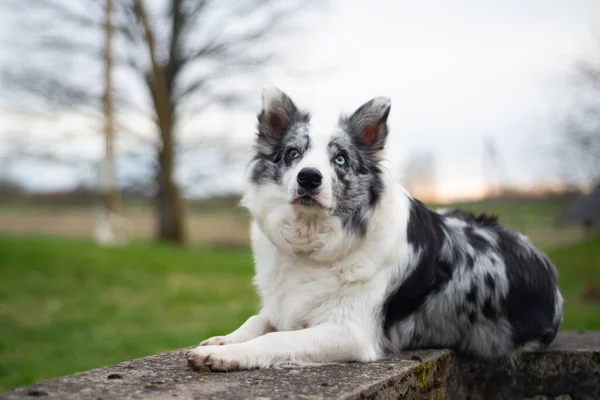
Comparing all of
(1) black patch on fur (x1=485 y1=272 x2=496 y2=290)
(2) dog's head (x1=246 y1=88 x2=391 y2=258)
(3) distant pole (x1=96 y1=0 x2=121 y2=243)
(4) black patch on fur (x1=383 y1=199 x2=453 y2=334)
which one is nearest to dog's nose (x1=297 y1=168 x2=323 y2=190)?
(2) dog's head (x1=246 y1=88 x2=391 y2=258)

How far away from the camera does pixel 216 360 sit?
3.15 m

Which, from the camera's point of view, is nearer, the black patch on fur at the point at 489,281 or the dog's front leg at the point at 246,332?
the dog's front leg at the point at 246,332

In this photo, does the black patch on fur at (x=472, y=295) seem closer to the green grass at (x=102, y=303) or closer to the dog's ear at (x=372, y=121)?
the dog's ear at (x=372, y=121)

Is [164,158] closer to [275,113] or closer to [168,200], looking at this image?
[168,200]

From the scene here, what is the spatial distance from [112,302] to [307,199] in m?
8.36

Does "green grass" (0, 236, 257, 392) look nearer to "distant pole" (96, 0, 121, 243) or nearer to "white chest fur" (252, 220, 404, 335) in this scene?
"distant pole" (96, 0, 121, 243)

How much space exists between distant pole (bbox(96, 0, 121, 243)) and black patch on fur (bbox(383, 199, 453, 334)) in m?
15.6

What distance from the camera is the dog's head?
11.3 ft

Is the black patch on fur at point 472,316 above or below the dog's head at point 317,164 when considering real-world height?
below

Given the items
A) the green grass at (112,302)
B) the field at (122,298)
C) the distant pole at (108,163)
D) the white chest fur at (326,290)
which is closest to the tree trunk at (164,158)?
the distant pole at (108,163)

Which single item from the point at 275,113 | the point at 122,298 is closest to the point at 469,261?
the point at 275,113

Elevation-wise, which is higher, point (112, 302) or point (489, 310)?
point (489, 310)

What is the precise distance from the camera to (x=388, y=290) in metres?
3.55

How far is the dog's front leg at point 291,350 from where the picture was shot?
10.4 feet
